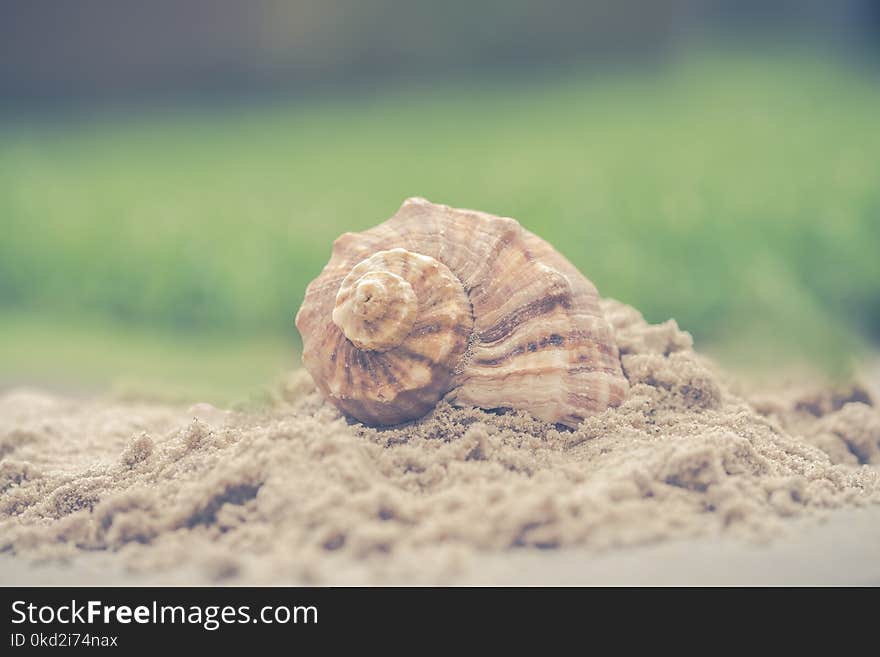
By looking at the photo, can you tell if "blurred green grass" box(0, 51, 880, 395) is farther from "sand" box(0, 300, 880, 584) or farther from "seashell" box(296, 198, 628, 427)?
"seashell" box(296, 198, 628, 427)

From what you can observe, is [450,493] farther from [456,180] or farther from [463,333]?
[456,180]

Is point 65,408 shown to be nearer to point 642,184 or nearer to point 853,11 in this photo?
point 642,184

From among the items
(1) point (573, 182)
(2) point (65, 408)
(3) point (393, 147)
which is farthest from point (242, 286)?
(3) point (393, 147)

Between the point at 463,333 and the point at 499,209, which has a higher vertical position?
the point at 499,209

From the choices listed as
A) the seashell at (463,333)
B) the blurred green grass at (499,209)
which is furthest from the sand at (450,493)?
the blurred green grass at (499,209)

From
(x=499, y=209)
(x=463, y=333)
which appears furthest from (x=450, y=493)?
(x=499, y=209)

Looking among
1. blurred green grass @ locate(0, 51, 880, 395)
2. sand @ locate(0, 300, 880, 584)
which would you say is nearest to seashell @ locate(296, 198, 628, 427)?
sand @ locate(0, 300, 880, 584)
